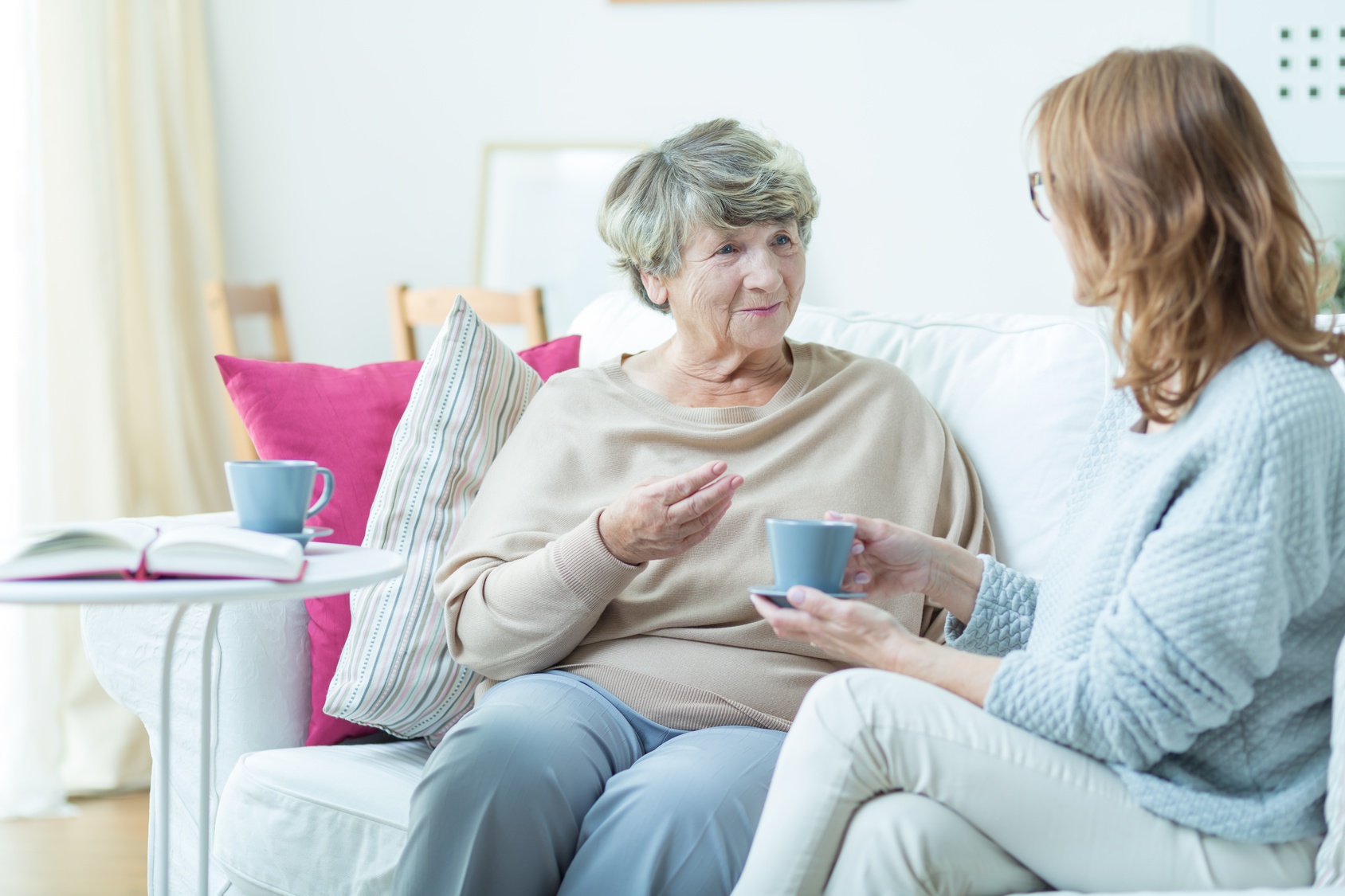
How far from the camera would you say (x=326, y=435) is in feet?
5.53

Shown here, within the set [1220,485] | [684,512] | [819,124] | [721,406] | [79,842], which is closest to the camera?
[1220,485]

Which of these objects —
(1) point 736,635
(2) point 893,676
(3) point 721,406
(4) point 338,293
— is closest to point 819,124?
(4) point 338,293

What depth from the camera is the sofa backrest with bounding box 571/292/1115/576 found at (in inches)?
62.4

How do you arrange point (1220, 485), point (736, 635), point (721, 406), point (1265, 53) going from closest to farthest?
point (1220, 485) → point (736, 635) → point (721, 406) → point (1265, 53)

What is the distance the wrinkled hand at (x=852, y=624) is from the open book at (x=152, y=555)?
0.44 metres

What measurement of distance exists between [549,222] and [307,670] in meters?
1.70

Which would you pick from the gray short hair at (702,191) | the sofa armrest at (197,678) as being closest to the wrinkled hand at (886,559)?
the gray short hair at (702,191)

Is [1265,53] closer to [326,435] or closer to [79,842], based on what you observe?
[326,435]

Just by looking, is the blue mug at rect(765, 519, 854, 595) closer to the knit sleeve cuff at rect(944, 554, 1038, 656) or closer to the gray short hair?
the knit sleeve cuff at rect(944, 554, 1038, 656)

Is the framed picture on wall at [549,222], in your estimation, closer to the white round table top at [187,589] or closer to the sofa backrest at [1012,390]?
the sofa backrest at [1012,390]

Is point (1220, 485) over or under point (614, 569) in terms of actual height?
over

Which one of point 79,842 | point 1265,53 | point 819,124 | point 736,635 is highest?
point 1265,53

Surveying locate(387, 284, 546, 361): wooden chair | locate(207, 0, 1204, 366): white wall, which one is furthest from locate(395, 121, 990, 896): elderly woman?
locate(207, 0, 1204, 366): white wall

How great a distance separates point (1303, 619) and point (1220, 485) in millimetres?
159
